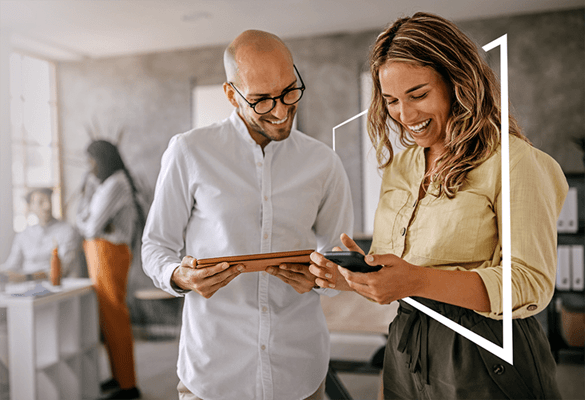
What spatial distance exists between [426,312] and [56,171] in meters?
3.36

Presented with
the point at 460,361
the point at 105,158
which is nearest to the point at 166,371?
the point at 105,158

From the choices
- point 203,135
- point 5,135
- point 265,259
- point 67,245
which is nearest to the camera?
point 265,259

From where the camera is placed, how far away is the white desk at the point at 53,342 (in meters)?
2.23

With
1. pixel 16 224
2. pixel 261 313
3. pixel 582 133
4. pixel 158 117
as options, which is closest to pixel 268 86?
pixel 261 313

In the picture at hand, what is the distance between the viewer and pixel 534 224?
2.34 feet

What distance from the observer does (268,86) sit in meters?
1.13

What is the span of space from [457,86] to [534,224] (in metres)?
0.28

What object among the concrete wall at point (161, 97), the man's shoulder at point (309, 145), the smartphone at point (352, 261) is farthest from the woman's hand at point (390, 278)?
the concrete wall at point (161, 97)

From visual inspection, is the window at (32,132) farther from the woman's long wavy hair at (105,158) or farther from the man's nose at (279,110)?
the man's nose at (279,110)

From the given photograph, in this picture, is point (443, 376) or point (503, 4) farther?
point (503, 4)

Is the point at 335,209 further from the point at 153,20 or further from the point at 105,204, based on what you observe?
the point at 105,204

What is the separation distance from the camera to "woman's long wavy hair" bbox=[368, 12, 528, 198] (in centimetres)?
79

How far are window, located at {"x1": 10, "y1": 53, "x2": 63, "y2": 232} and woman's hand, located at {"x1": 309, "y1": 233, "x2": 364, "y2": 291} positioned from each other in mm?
2572

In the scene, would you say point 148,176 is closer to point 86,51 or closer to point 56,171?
point 56,171
